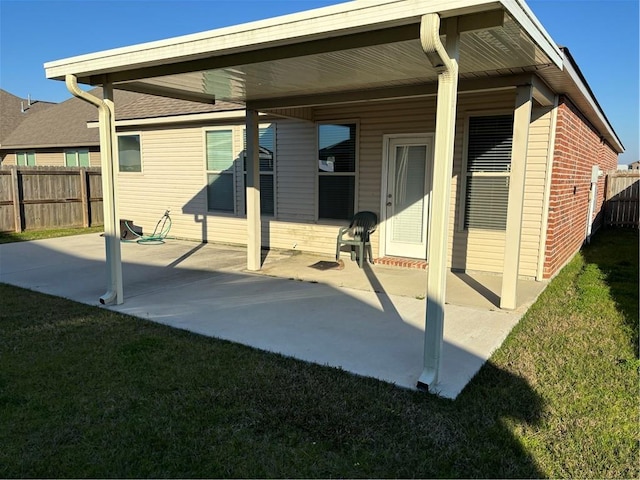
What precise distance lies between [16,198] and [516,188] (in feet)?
37.4

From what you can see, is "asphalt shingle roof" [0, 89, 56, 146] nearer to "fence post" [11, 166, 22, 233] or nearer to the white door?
"fence post" [11, 166, 22, 233]

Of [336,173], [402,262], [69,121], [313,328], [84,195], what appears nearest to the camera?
[313,328]

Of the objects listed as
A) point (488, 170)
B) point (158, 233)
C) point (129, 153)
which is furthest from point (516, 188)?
point (129, 153)

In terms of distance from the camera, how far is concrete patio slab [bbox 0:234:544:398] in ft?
12.4

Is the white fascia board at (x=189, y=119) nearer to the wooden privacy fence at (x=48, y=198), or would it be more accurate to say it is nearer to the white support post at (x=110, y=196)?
the wooden privacy fence at (x=48, y=198)

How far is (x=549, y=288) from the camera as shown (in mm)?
5902

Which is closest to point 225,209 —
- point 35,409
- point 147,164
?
point 147,164

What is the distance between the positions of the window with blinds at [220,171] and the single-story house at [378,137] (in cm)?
3

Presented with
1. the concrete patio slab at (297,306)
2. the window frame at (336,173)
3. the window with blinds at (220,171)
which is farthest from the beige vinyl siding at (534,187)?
the window with blinds at (220,171)

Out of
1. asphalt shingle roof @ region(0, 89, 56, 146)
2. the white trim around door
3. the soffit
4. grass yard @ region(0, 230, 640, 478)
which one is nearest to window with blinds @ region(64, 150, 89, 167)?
asphalt shingle roof @ region(0, 89, 56, 146)

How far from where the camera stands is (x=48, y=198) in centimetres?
1192

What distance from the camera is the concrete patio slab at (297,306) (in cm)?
377

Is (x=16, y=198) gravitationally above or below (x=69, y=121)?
below

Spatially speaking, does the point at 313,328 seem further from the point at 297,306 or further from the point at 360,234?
the point at 360,234
